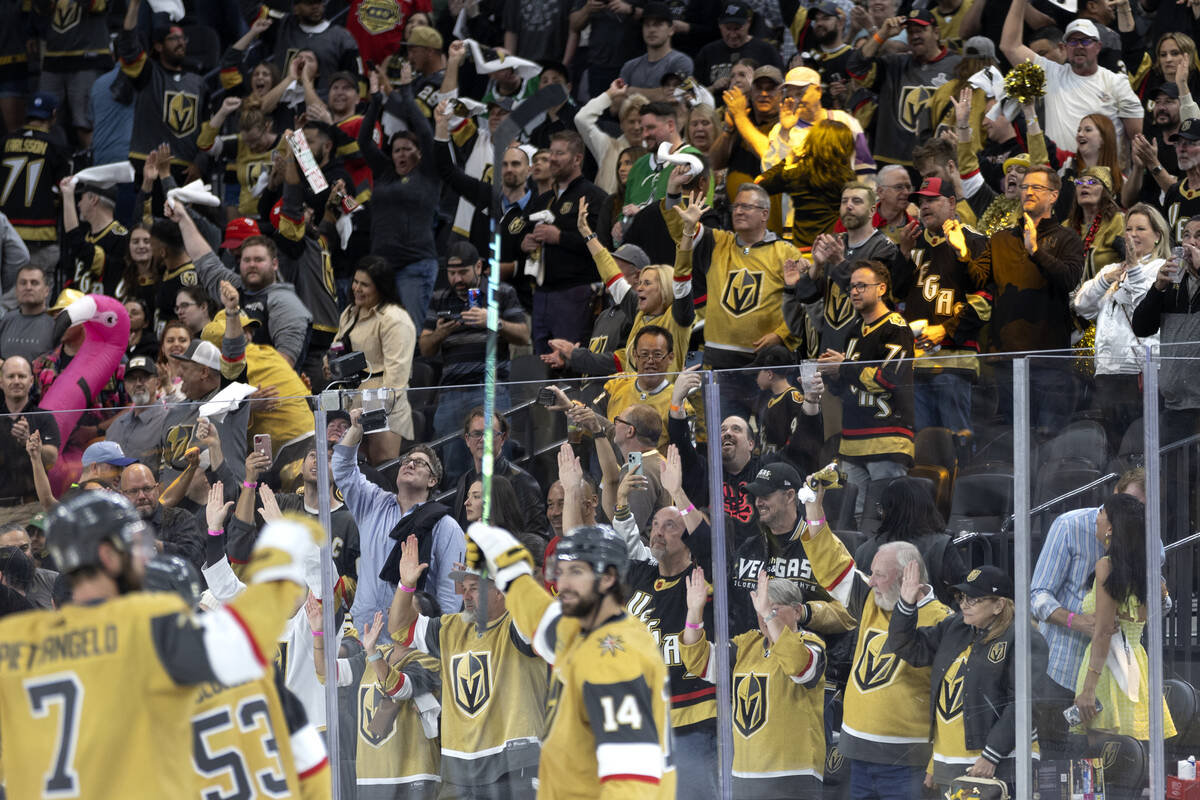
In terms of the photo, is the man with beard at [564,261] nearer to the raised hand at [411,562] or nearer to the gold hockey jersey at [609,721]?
the raised hand at [411,562]

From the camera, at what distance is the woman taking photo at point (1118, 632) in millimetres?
6539

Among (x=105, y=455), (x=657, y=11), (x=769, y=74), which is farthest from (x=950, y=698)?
(x=657, y=11)

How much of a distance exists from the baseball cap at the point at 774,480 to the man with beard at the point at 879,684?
0.19m

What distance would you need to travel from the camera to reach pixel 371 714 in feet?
24.6

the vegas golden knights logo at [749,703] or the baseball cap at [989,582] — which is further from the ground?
the baseball cap at [989,582]

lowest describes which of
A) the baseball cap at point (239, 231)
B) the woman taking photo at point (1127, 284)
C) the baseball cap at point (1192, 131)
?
the woman taking photo at point (1127, 284)

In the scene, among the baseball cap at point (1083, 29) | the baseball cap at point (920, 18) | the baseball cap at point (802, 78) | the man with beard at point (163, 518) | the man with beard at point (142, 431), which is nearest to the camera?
the man with beard at point (163, 518)

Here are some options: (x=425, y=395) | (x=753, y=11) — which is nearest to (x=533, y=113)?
(x=425, y=395)

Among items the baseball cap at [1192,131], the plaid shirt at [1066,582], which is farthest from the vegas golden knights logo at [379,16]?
the plaid shirt at [1066,582]

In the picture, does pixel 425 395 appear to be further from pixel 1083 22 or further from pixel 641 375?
pixel 1083 22

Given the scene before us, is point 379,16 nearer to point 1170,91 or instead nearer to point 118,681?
point 1170,91

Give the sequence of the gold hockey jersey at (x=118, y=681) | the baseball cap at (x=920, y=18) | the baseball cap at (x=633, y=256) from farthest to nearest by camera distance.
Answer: the baseball cap at (x=920, y=18) < the baseball cap at (x=633, y=256) < the gold hockey jersey at (x=118, y=681)

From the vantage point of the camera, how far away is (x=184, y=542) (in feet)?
25.4

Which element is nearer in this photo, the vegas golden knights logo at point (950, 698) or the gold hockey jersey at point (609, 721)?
the gold hockey jersey at point (609, 721)
